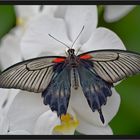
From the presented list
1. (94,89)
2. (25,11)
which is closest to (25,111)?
(94,89)

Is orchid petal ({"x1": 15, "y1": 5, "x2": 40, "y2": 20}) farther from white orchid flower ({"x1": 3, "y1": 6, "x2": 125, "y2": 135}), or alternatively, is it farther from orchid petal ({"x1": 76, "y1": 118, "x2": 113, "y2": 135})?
orchid petal ({"x1": 76, "y1": 118, "x2": 113, "y2": 135})

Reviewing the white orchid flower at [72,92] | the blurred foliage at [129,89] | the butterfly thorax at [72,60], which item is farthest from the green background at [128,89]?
the butterfly thorax at [72,60]

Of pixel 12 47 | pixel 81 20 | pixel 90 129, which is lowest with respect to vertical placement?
pixel 90 129

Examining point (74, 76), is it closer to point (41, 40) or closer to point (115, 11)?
point (41, 40)

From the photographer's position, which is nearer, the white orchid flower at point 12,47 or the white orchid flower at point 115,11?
the white orchid flower at point 12,47

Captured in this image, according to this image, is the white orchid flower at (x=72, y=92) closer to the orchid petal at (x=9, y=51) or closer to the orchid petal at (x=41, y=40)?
the orchid petal at (x=41, y=40)
